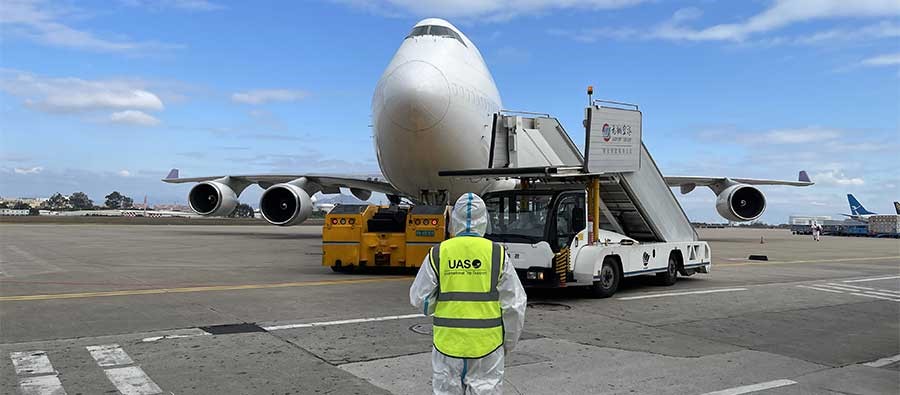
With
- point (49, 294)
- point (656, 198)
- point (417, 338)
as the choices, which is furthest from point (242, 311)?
point (656, 198)

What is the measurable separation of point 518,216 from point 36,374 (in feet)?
21.7

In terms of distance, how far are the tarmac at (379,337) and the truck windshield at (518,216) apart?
1.01 meters

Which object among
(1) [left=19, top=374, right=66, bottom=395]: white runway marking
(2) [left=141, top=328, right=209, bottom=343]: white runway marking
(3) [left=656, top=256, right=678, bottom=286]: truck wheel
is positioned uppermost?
(3) [left=656, top=256, right=678, bottom=286]: truck wheel

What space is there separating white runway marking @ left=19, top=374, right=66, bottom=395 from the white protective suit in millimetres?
2903

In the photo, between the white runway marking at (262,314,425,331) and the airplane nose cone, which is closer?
the white runway marking at (262,314,425,331)

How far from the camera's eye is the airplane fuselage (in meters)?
12.8

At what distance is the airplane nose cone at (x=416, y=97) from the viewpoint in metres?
12.6

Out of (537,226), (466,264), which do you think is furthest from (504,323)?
(537,226)

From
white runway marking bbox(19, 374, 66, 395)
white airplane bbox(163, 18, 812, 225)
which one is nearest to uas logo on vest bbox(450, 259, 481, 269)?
white runway marking bbox(19, 374, 66, 395)

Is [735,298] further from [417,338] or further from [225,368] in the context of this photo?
[225,368]

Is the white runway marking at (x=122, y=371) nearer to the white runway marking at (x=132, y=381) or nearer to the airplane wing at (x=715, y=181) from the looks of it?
the white runway marking at (x=132, y=381)

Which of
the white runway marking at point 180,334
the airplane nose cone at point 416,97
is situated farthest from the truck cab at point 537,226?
the white runway marking at point 180,334

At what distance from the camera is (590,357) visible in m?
6.04

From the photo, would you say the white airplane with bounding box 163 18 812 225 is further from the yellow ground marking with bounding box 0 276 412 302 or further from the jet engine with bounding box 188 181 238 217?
the jet engine with bounding box 188 181 238 217
